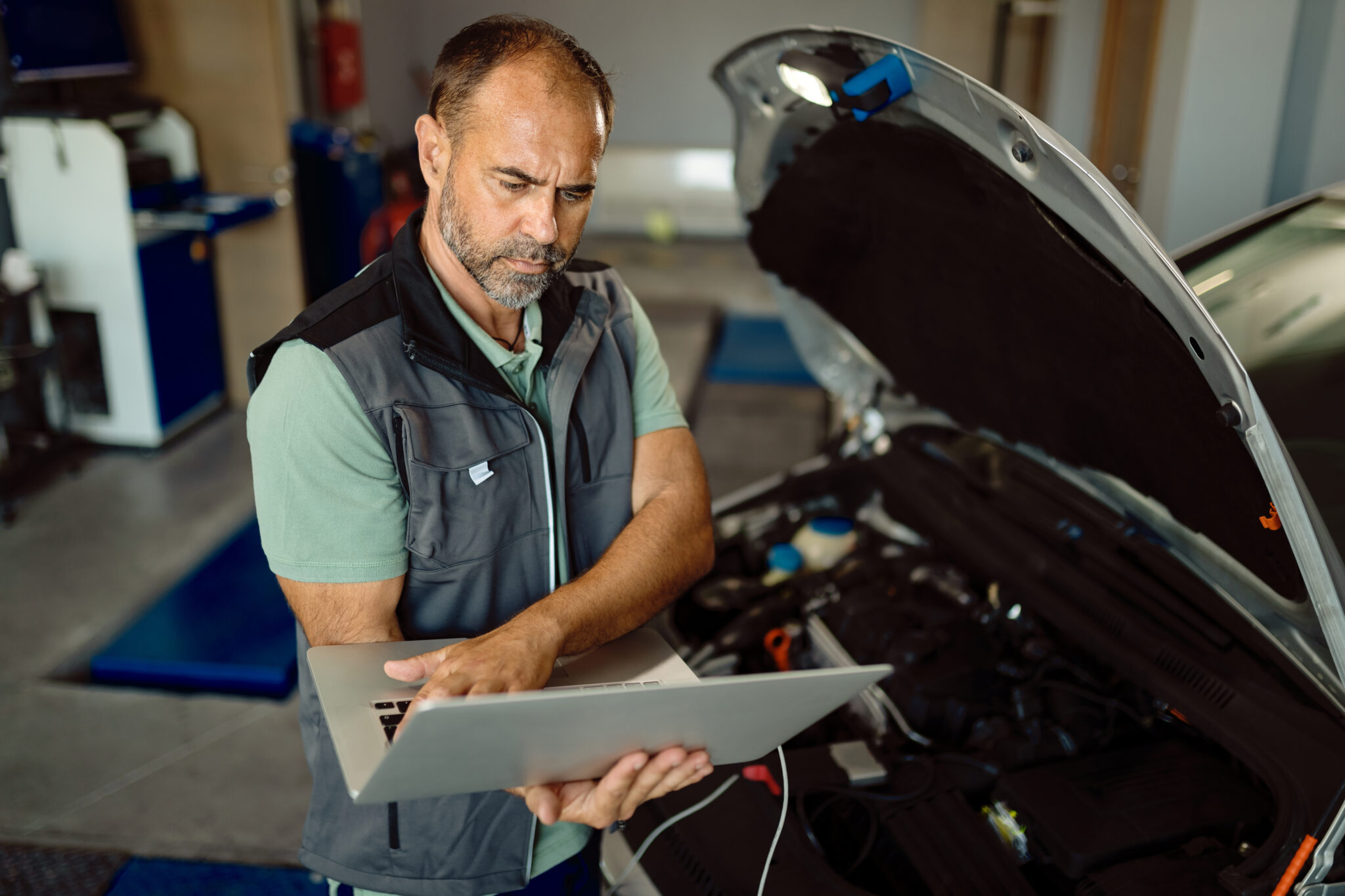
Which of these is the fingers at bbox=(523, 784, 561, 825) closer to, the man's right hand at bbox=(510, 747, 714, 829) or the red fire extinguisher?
the man's right hand at bbox=(510, 747, 714, 829)

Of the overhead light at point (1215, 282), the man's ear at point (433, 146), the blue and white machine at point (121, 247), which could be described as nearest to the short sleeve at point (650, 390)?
the man's ear at point (433, 146)

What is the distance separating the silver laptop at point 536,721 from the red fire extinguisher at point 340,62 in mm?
6758

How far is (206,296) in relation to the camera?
502 cm

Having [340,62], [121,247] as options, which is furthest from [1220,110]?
[340,62]

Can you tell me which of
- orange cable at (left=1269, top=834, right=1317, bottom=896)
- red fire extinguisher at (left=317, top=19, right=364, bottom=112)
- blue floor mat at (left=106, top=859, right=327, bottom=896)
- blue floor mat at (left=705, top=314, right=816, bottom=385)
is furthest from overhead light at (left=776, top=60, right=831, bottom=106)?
red fire extinguisher at (left=317, top=19, right=364, bottom=112)

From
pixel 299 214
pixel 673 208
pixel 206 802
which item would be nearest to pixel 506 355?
pixel 206 802

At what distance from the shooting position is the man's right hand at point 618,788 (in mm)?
967

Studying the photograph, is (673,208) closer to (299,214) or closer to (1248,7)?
(299,214)

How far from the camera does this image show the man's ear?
108 centimetres

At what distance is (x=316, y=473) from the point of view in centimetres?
103

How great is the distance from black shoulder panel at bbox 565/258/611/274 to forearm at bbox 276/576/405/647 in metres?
0.49

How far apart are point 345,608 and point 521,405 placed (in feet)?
0.93

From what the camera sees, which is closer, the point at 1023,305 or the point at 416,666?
the point at 416,666

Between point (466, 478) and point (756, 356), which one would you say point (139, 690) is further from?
point (756, 356)
